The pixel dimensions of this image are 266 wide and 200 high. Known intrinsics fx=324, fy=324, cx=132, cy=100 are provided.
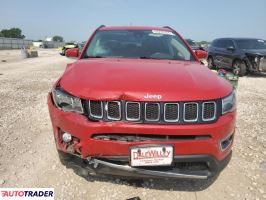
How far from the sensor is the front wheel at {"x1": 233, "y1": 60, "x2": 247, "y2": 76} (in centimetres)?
1408

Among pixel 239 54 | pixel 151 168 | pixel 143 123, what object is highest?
pixel 143 123

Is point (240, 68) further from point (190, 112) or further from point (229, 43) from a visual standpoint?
point (190, 112)

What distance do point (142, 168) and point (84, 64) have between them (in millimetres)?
1453

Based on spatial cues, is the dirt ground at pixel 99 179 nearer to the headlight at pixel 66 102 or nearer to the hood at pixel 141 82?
the headlight at pixel 66 102

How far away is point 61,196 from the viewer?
321 centimetres

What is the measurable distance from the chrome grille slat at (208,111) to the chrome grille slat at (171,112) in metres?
0.25

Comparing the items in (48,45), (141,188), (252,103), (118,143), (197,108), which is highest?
(197,108)

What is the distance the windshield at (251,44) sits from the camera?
48.4ft

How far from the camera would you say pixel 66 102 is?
3.01m

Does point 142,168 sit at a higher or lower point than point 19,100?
higher

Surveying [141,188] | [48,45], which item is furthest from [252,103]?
[48,45]

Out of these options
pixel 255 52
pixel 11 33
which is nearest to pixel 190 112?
pixel 255 52

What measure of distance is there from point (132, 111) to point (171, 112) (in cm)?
34

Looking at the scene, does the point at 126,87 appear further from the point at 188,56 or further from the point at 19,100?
the point at 19,100
